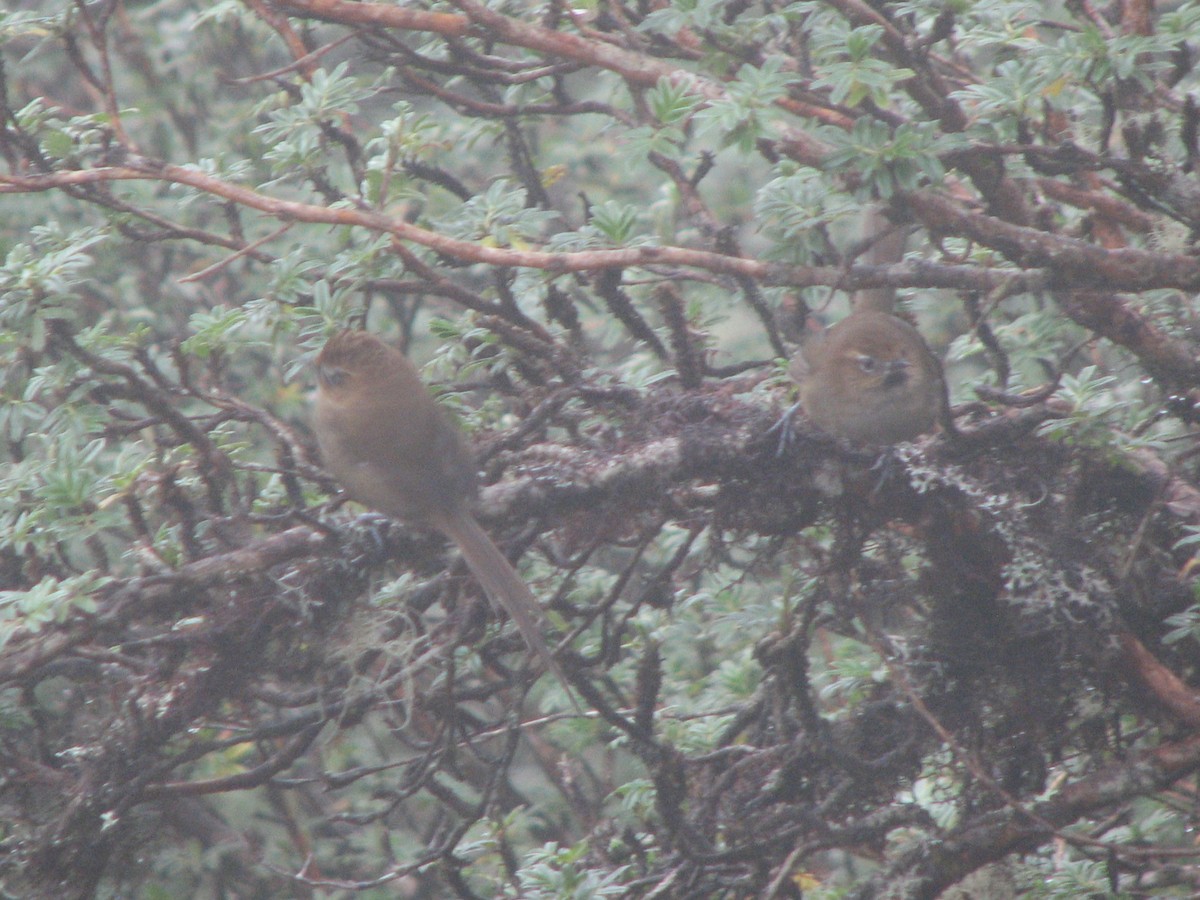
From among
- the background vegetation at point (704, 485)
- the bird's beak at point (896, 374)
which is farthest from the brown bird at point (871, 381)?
the background vegetation at point (704, 485)

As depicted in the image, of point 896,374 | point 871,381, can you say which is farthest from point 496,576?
point 896,374

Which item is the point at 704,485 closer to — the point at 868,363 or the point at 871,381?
the point at 871,381

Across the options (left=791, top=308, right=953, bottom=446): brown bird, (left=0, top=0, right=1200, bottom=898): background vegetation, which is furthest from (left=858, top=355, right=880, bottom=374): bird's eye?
(left=0, top=0, right=1200, bottom=898): background vegetation

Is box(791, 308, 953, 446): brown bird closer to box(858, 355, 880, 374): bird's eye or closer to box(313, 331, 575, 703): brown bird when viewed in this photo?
box(858, 355, 880, 374): bird's eye

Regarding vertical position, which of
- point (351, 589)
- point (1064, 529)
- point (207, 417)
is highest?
point (207, 417)

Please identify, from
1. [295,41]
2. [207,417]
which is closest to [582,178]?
[295,41]

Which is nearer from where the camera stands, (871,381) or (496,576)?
(496,576)

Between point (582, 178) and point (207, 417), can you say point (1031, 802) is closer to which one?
point (207, 417)
